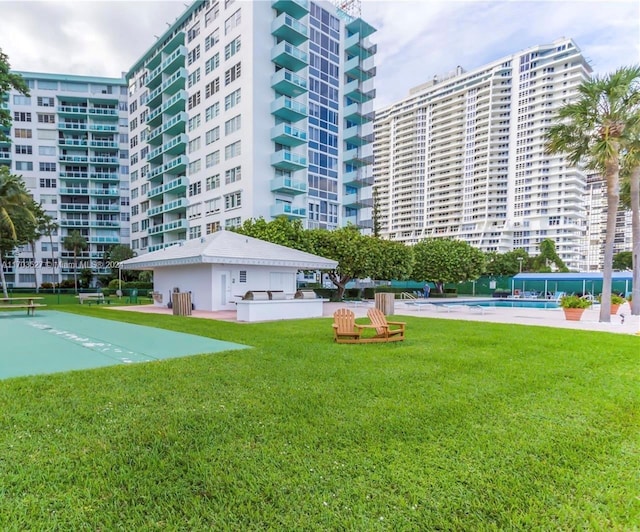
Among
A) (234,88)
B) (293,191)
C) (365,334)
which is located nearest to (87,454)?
(365,334)

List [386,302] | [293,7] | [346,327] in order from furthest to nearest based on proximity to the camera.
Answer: [293,7] → [386,302] → [346,327]

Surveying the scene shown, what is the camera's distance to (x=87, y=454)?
3.62m

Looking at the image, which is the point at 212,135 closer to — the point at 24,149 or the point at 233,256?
the point at 233,256

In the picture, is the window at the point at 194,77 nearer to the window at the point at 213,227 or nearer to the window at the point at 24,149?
the window at the point at 213,227

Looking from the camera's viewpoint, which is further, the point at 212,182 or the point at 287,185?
the point at 212,182

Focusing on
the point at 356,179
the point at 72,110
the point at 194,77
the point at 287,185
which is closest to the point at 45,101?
the point at 72,110

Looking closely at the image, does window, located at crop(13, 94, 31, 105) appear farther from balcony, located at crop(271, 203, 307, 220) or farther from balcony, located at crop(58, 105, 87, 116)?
balcony, located at crop(271, 203, 307, 220)

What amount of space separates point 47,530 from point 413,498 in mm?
2700

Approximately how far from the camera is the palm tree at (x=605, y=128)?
50.9ft

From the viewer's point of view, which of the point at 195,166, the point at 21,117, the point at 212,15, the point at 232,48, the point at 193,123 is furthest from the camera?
the point at 21,117

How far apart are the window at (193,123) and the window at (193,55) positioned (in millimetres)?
7090

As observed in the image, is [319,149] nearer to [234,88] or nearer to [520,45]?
[234,88]

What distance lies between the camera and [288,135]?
3881 cm

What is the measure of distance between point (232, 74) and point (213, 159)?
936 cm
